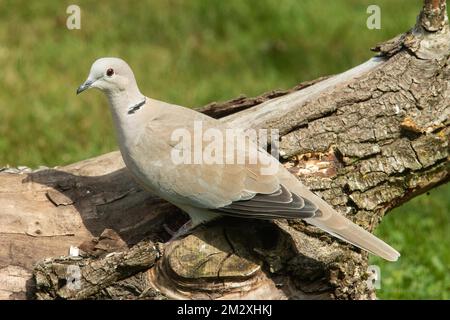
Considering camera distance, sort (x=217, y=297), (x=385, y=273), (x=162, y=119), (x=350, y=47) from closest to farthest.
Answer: (x=217, y=297) → (x=162, y=119) → (x=385, y=273) → (x=350, y=47)

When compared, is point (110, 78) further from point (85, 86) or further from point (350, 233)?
point (350, 233)

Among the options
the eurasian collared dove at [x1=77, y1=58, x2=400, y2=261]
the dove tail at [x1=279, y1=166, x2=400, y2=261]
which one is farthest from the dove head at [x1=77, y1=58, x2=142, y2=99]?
the dove tail at [x1=279, y1=166, x2=400, y2=261]

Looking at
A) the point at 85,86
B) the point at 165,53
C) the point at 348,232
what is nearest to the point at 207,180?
the point at 348,232

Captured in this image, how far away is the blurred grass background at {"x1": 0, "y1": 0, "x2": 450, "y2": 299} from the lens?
275 inches

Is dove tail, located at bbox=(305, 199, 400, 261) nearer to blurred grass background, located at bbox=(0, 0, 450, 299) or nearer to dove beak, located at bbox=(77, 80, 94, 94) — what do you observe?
dove beak, located at bbox=(77, 80, 94, 94)

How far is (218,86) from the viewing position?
785 cm

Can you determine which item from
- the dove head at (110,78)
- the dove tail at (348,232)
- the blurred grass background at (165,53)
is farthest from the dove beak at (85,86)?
the blurred grass background at (165,53)

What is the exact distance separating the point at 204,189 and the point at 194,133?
1.02 ft

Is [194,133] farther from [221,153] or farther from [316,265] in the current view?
[316,265]

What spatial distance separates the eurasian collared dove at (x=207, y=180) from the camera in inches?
159

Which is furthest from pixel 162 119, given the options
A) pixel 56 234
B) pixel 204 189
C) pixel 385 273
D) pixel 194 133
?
pixel 385 273

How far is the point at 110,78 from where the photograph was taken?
172 inches

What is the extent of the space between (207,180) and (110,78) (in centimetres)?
77

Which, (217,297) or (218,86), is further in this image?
(218,86)
